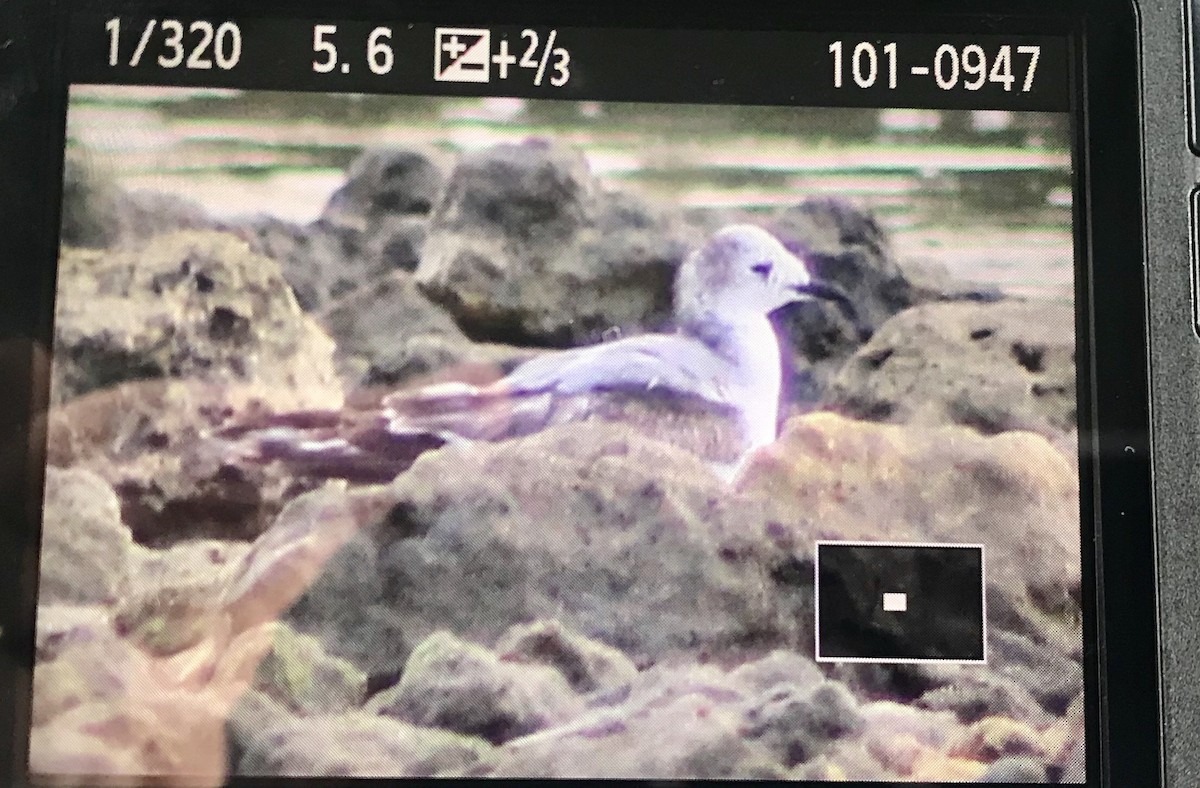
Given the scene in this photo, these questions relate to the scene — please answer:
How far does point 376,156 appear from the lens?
45 cm

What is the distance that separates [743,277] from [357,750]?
0.30 m

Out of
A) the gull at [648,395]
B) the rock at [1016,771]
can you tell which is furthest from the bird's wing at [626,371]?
the rock at [1016,771]

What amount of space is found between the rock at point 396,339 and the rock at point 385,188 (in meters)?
0.03

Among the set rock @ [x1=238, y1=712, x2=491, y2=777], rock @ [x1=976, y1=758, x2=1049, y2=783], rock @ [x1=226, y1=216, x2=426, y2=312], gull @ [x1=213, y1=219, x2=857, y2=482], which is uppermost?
rock @ [x1=226, y1=216, x2=426, y2=312]

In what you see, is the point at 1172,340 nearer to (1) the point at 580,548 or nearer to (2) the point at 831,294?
(2) the point at 831,294

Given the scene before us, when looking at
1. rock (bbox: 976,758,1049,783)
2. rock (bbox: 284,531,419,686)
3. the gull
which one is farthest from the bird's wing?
rock (bbox: 976,758,1049,783)

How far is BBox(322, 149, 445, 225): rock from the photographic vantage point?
45 cm

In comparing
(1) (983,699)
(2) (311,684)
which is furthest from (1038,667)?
(2) (311,684)

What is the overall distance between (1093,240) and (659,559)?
28 cm

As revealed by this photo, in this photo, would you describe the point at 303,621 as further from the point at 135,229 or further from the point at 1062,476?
the point at 1062,476

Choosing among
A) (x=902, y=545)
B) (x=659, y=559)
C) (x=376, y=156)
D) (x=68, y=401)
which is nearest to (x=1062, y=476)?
(x=902, y=545)

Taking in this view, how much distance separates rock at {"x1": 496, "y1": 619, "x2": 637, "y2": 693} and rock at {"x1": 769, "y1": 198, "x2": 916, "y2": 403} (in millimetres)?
158

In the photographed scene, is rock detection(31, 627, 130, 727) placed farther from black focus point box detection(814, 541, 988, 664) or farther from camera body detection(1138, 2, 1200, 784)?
camera body detection(1138, 2, 1200, 784)

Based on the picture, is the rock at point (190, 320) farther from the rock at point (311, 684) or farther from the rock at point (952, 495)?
the rock at point (952, 495)
